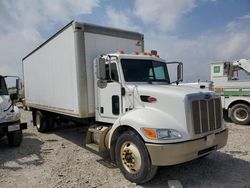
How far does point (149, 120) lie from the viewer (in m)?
3.99

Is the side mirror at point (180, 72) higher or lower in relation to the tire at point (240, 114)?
higher

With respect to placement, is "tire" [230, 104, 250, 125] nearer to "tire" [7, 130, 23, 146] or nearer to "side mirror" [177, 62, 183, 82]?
"side mirror" [177, 62, 183, 82]

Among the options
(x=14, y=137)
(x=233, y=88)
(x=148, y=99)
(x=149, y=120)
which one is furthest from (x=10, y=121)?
(x=233, y=88)

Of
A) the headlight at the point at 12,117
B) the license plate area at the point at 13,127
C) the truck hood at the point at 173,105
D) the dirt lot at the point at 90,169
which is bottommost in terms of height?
the dirt lot at the point at 90,169

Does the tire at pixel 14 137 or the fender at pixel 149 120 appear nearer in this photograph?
the fender at pixel 149 120

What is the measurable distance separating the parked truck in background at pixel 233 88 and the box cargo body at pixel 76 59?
5.51m

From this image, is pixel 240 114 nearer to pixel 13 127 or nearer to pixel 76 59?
pixel 76 59

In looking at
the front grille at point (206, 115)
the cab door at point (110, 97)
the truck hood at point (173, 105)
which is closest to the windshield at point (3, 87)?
the cab door at point (110, 97)

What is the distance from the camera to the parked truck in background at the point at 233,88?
9.70m

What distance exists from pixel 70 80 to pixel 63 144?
2.35 m

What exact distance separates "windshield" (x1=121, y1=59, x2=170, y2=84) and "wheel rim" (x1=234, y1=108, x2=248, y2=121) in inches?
229

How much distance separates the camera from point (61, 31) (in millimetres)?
6332

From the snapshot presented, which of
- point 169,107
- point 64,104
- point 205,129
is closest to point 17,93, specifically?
point 64,104

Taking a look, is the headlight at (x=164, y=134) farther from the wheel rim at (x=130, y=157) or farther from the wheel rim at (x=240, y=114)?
the wheel rim at (x=240, y=114)
